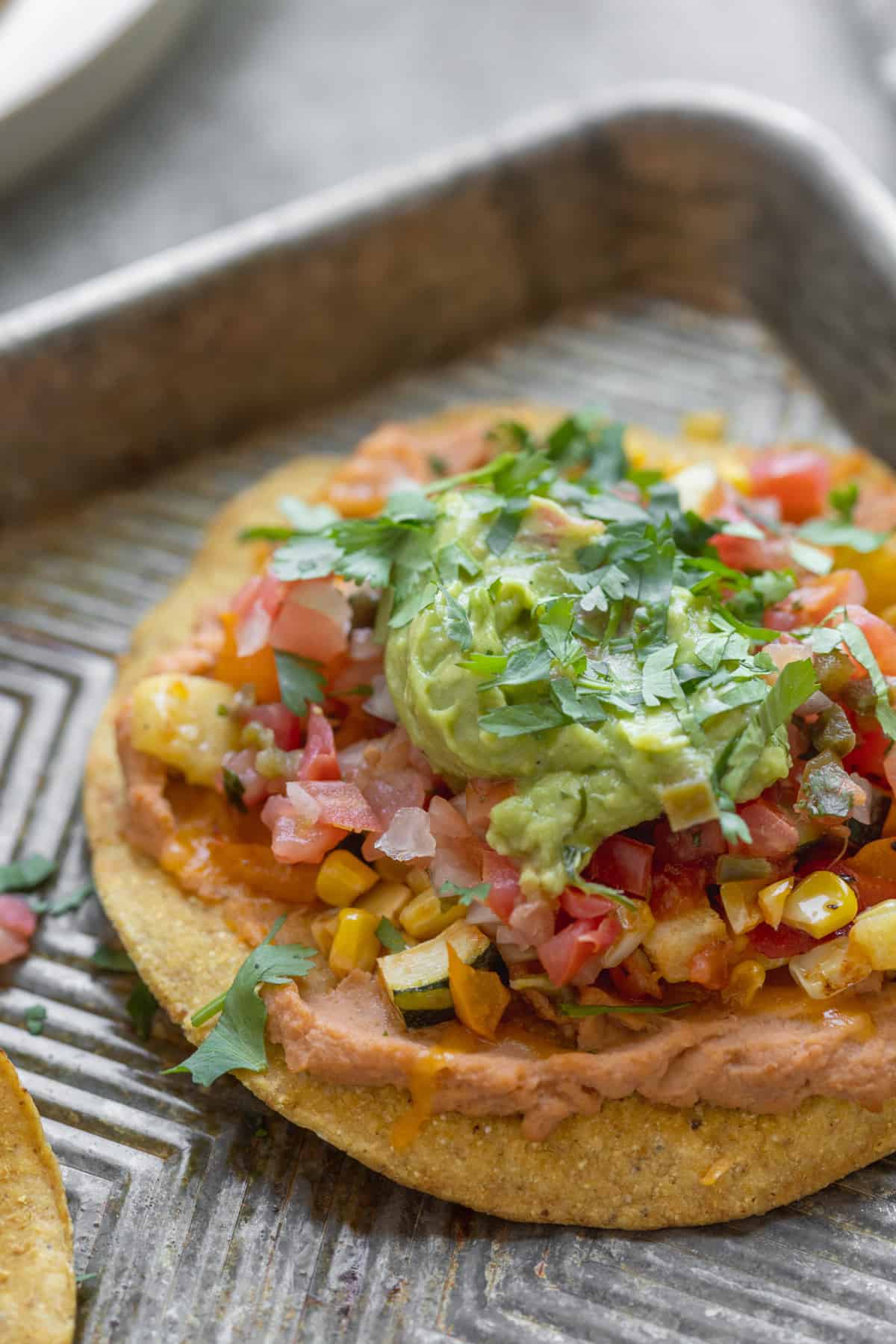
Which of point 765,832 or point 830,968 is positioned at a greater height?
point 765,832

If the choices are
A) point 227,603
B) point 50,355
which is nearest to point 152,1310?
point 227,603

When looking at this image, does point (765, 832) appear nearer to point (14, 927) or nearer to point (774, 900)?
point (774, 900)

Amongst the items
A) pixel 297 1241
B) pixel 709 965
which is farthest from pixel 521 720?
pixel 297 1241

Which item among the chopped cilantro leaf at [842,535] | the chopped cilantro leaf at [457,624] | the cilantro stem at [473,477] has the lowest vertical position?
the chopped cilantro leaf at [842,535]

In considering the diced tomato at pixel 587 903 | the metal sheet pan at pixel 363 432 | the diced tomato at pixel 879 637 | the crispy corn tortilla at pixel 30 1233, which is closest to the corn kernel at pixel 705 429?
the metal sheet pan at pixel 363 432

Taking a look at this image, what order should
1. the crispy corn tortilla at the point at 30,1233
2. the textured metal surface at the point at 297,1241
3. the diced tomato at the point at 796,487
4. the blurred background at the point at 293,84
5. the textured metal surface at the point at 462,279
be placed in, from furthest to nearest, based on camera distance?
the blurred background at the point at 293,84, the textured metal surface at the point at 462,279, the diced tomato at the point at 796,487, the textured metal surface at the point at 297,1241, the crispy corn tortilla at the point at 30,1233

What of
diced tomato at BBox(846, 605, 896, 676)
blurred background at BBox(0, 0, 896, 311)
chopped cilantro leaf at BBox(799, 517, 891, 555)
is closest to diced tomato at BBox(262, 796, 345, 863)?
diced tomato at BBox(846, 605, 896, 676)

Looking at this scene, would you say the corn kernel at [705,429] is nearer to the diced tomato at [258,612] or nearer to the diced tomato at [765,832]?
the diced tomato at [258,612]
